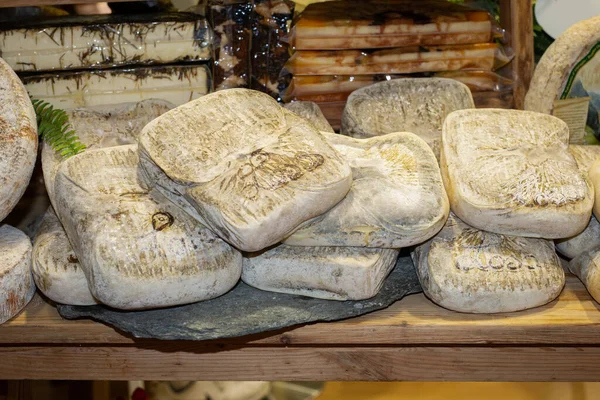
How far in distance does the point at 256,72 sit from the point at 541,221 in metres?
0.92

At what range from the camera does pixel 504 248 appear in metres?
1.47

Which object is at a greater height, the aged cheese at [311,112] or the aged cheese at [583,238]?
the aged cheese at [311,112]

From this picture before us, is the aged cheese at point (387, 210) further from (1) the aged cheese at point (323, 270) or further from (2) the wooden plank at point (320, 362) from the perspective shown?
(2) the wooden plank at point (320, 362)

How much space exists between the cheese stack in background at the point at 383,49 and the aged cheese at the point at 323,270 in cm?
58

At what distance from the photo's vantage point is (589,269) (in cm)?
152

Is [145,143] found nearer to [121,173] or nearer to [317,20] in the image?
[121,173]

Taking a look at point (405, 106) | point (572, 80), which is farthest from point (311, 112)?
point (572, 80)

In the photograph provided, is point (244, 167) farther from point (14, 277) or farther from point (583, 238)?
point (583, 238)

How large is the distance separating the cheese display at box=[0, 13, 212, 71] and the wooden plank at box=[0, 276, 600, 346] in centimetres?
73

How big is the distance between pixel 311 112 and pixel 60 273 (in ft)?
2.40

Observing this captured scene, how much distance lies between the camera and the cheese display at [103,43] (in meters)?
1.85

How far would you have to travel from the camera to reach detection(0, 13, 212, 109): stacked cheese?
185 centimetres

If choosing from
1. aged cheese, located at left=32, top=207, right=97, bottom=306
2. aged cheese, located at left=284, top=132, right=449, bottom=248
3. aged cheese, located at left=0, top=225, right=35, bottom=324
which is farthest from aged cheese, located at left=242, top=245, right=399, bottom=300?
aged cheese, located at left=0, top=225, right=35, bottom=324

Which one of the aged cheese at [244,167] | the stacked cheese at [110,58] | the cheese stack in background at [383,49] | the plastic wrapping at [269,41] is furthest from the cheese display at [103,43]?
the aged cheese at [244,167]
